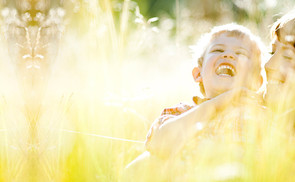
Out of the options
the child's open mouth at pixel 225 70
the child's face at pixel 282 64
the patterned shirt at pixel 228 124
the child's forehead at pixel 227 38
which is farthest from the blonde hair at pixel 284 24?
the patterned shirt at pixel 228 124

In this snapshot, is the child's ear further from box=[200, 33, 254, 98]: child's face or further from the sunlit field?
the sunlit field

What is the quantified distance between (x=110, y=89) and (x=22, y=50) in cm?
75

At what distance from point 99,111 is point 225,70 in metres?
1.07

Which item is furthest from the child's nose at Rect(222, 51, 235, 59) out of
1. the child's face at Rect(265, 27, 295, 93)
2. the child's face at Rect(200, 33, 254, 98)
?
the child's face at Rect(265, 27, 295, 93)

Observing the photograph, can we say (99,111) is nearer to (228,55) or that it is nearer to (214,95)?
(214,95)

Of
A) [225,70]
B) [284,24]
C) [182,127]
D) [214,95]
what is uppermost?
[284,24]

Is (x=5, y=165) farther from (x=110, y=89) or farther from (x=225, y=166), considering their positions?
(x=225, y=166)

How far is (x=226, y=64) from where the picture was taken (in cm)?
187

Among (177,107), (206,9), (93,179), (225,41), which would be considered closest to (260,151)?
(177,107)

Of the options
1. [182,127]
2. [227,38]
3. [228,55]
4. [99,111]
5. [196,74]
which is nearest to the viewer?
[182,127]

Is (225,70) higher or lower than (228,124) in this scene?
higher

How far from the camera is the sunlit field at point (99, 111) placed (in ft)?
5.51

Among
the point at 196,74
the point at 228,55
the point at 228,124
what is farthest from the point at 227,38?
the point at 228,124

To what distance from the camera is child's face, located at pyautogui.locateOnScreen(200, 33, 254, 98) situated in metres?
1.86
